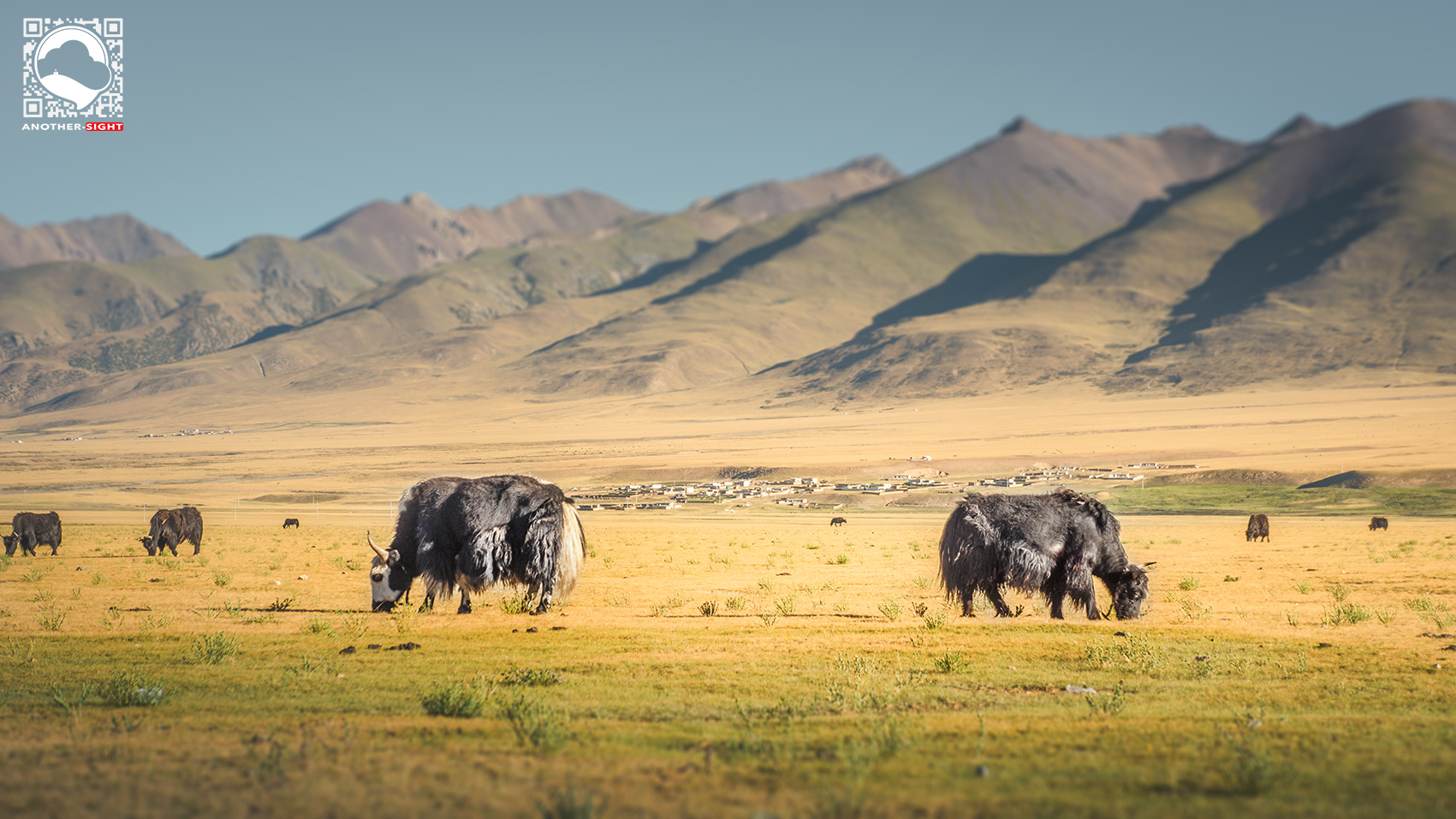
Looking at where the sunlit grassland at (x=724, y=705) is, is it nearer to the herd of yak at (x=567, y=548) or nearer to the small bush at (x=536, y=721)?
the small bush at (x=536, y=721)

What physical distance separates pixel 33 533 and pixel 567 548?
23952 mm

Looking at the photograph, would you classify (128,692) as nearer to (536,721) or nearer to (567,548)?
(536,721)

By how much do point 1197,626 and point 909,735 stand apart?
977cm

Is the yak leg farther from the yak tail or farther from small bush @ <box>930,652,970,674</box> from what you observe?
the yak tail

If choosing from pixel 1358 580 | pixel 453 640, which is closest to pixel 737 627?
pixel 453 640

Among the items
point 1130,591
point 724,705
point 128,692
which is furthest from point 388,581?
point 1130,591

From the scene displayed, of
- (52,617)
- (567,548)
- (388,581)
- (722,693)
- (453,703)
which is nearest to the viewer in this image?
(453,703)

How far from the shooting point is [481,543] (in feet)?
61.6

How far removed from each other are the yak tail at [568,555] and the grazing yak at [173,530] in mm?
19621

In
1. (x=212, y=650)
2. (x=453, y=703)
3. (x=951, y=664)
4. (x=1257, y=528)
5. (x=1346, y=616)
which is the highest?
(x=212, y=650)

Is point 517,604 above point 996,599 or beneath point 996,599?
above

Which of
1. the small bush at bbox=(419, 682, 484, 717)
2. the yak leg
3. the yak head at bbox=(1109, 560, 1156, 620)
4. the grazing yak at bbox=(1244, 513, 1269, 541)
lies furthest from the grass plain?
the grazing yak at bbox=(1244, 513, 1269, 541)

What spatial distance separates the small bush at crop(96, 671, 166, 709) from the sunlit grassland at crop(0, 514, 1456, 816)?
0.52 ft

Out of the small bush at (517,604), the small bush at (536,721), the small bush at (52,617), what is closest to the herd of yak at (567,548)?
the small bush at (517,604)
